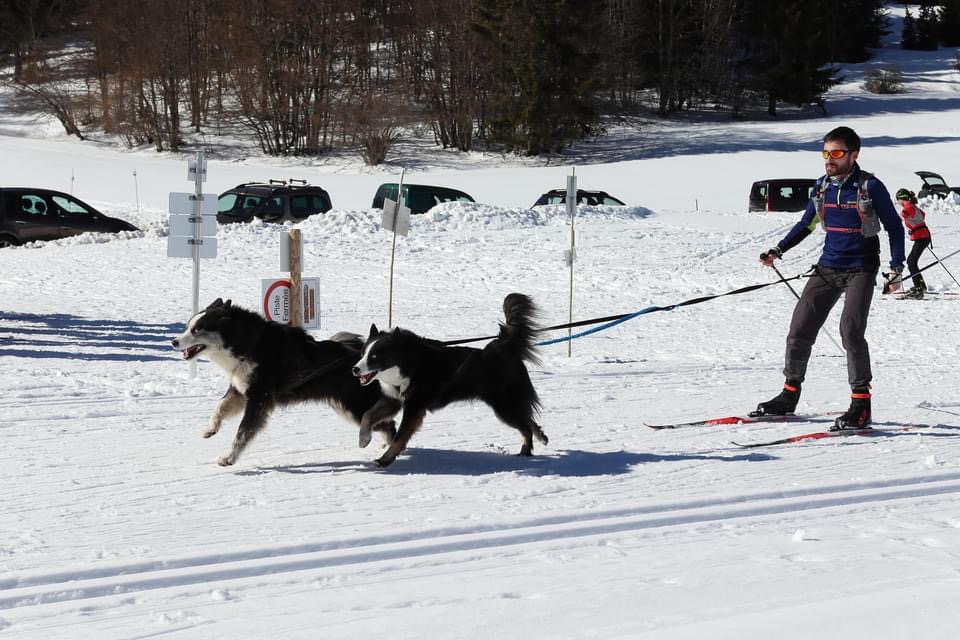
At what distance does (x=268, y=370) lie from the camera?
6531 mm

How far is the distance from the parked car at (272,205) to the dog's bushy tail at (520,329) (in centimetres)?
1973

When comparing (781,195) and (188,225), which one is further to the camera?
(781,195)

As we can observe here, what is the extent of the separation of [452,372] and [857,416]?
2.81m

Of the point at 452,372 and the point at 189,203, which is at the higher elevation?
the point at 189,203

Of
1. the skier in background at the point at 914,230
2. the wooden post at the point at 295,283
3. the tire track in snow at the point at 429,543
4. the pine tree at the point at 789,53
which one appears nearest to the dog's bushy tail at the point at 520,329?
the tire track in snow at the point at 429,543

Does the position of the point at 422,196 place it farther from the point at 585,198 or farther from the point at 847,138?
the point at 847,138

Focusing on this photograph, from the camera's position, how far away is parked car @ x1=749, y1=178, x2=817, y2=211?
29625 mm

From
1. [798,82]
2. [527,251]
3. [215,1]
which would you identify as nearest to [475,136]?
[215,1]

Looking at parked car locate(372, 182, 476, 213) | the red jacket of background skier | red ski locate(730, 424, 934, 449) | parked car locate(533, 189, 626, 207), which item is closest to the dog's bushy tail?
red ski locate(730, 424, 934, 449)

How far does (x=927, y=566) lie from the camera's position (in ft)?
15.1

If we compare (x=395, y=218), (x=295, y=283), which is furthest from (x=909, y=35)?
(x=295, y=283)

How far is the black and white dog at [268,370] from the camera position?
645cm

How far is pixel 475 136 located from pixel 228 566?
1810 inches

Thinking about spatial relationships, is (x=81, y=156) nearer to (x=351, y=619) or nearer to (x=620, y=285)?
(x=620, y=285)
